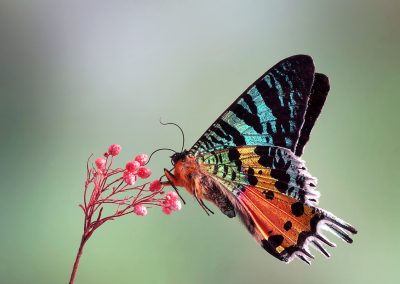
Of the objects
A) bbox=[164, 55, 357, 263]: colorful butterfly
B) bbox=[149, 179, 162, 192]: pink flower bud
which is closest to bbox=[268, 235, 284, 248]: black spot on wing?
bbox=[164, 55, 357, 263]: colorful butterfly

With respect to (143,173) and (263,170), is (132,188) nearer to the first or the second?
(143,173)

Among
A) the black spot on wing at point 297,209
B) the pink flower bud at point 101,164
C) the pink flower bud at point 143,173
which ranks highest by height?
the pink flower bud at point 101,164

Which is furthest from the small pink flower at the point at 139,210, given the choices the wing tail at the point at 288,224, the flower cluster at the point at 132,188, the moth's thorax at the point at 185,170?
the wing tail at the point at 288,224

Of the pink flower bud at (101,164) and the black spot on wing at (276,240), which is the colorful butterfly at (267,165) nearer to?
the black spot on wing at (276,240)

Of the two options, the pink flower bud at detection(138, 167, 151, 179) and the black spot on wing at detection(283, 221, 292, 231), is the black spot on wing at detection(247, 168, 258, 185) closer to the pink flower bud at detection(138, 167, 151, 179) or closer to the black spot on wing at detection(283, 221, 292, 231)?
the black spot on wing at detection(283, 221, 292, 231)

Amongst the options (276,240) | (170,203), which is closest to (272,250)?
(276,240)

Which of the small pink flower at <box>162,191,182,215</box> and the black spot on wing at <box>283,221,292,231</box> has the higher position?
the small pink flower at <box>162,191,182,215</box>
